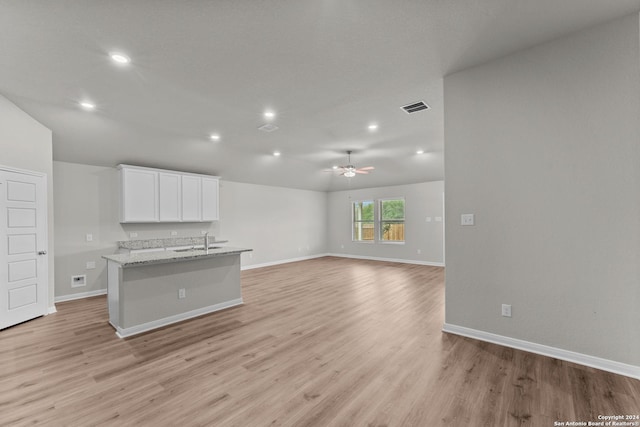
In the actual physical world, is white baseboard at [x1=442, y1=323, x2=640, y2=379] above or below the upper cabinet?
below

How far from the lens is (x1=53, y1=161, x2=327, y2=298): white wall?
4.95 m

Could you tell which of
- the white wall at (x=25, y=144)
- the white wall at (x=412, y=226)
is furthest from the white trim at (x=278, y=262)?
the white wall at (x=25, y=144)

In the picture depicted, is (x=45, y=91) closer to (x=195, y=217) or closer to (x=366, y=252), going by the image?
(x=195, y=217)

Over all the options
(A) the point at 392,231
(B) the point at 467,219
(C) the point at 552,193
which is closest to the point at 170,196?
(B) the point at 467,219

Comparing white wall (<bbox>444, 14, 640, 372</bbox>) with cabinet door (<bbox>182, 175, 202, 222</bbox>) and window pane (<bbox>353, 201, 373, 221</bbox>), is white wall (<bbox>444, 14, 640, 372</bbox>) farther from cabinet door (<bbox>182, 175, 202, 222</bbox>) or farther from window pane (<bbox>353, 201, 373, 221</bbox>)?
window pane (<bbox>353, 201, 373, 221</bbox>)

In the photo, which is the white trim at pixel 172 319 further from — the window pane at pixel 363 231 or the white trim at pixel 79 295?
the window pane at pixel 363 231

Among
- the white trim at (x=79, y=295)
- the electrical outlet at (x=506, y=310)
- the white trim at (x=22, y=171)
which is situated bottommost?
the white trim at (x=79, y=295)

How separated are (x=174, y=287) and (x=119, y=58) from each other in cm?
269

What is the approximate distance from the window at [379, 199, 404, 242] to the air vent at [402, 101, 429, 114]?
5033 millimetres

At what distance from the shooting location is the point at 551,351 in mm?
2607

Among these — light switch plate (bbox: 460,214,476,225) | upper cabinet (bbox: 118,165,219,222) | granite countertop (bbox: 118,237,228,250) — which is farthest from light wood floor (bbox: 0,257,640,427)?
upper cabinet (bbox: 118,165,219,222)

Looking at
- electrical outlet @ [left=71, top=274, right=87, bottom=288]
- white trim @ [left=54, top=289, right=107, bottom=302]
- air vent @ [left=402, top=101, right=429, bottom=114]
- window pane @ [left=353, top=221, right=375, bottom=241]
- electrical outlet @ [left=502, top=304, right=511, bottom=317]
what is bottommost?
white trim @ [left=54, top=289, right=107, bottom=302]

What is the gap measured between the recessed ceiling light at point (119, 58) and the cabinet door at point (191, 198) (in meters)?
3.66

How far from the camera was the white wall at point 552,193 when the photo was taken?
2.33m
